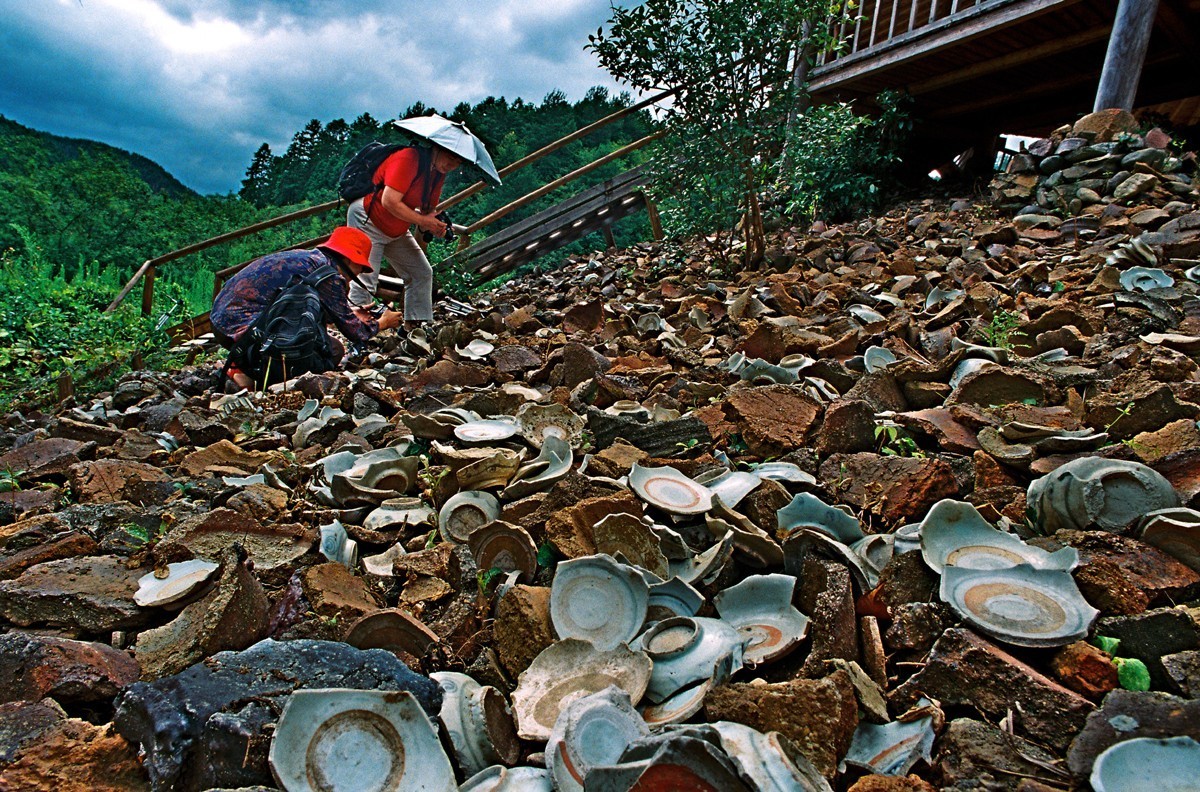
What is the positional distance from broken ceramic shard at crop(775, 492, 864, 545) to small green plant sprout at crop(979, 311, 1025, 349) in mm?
1438

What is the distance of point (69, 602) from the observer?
1329 mm

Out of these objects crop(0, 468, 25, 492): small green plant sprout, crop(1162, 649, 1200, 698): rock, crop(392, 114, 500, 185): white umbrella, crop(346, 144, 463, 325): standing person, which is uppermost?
crop(392, 114, 500, 185): white umbrella

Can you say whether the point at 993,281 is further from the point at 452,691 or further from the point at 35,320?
the point at 35,320

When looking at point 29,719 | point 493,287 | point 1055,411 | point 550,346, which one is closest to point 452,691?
point 29,719

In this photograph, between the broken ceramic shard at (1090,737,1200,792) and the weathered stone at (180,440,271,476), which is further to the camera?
the weathered stone at (180,440,271,476)

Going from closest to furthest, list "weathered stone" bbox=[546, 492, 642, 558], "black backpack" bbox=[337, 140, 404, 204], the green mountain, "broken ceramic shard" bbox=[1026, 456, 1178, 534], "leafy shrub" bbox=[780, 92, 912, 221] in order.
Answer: "broken ceramic shard" bbox=[1026, 456, 1178, 534], "weathered stone" bbox=[546, 492, 642, 558], "black backpack" bbox=[337, 140, 404, 204], "leafy shrub" bbox=[780, 92, 912, 221], the green mountain

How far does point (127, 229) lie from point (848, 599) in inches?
382

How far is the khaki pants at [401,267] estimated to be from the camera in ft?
15.2

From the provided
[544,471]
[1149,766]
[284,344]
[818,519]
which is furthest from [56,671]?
[284,344]

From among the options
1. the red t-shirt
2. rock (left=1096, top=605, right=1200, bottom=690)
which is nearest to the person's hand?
the red t-shirt

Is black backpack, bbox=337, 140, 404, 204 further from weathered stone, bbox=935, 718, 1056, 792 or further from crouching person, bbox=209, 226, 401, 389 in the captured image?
weathered stone, bbox=935, 718, 1056, 792

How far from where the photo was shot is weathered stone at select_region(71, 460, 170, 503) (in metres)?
1.95

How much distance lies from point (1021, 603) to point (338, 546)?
4.52 ft

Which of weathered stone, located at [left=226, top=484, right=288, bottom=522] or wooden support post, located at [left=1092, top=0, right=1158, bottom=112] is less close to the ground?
wooden support post, located at [left=1092, top=0, right=1158, bottom=112]
